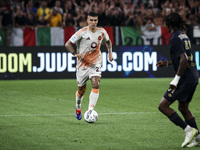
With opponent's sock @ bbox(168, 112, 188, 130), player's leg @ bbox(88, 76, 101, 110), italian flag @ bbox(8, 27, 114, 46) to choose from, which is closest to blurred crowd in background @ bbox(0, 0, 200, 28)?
italian flag @ bbox(8, 27, 114, 46)

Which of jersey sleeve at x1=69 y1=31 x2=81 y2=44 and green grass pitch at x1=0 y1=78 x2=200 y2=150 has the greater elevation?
jersey sleeve at x1=69 y1=31 x2=81 y2=44

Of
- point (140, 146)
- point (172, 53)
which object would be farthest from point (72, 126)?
point (172, 53)

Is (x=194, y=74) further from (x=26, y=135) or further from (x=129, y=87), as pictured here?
(x=129, y=87)

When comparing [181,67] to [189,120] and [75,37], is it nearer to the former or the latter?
[189,120]

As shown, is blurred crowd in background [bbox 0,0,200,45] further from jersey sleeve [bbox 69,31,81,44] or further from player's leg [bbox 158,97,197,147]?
player's leg [bbox 158,97,197,147]

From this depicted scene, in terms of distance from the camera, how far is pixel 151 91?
1572 cm

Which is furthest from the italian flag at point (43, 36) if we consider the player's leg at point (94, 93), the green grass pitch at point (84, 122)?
the player's leg at point (94, 93)

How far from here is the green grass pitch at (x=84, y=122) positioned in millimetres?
7215

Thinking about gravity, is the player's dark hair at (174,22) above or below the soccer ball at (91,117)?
above

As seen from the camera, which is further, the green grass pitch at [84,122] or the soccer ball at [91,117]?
the soccer ball at [91,117]

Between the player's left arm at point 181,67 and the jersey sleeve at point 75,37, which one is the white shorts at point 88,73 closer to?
the jersey sleeve at point 75,37

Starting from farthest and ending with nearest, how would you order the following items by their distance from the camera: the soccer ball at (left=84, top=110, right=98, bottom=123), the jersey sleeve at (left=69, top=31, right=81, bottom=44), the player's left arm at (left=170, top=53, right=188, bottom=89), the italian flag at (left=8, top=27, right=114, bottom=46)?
the italian flag at (left=8, top=27, right=114, bottom=46), the jersey sleeve at (left=69, top=31, right=81, bottom=44), the soccer ball at (left=84, top=110, right=98, bottom=123), the player's left arm at (left=170, top=53, right=188, bottom=89)

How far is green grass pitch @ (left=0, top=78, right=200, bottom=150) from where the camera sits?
23.7 ft

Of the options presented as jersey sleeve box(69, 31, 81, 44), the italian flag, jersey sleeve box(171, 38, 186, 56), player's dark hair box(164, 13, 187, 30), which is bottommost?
the italian flag
